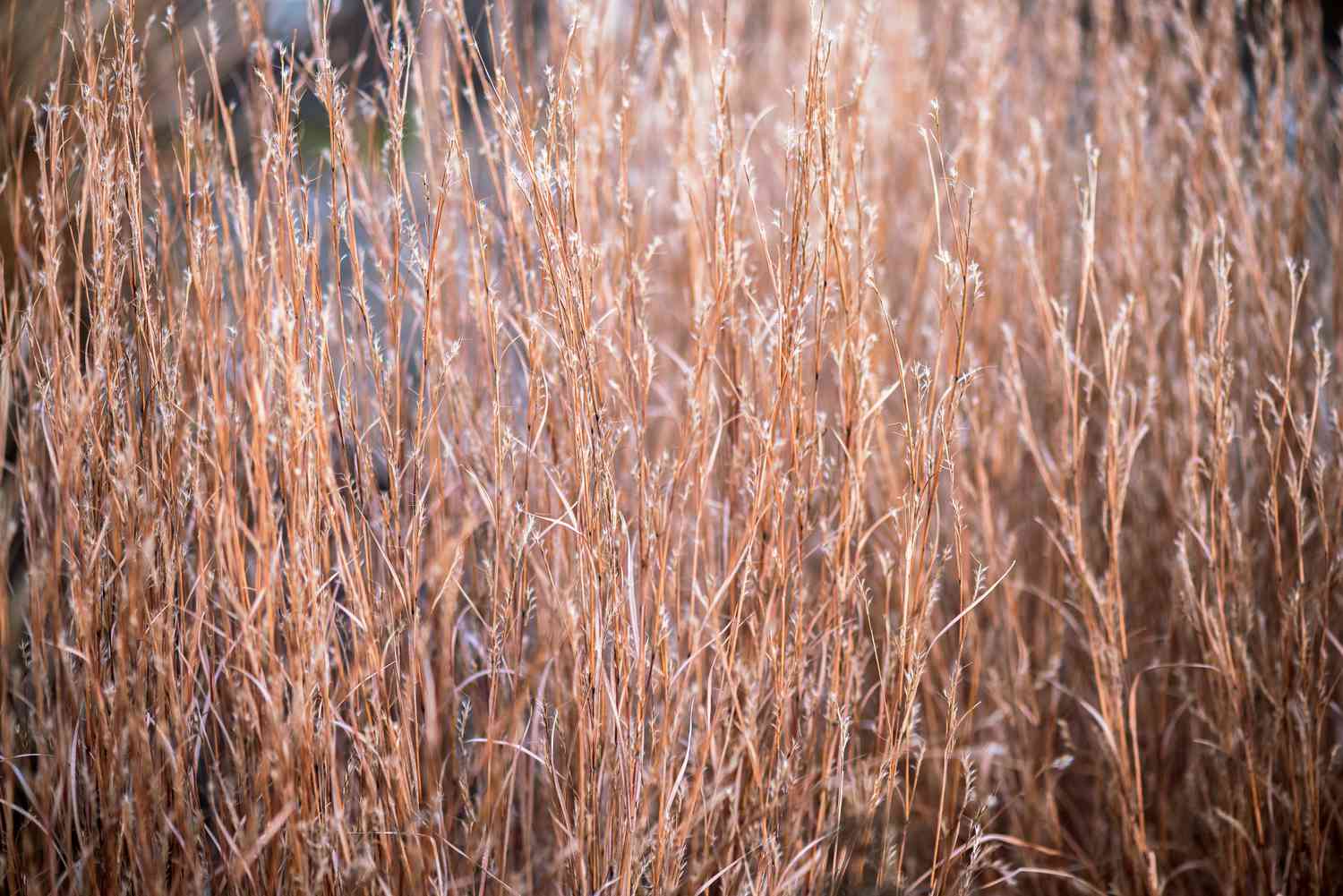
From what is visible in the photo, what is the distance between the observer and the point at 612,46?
4.02 ft

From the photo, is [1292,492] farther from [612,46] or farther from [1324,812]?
[612,46]

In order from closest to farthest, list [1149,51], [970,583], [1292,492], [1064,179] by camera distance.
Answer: [1292,492], [970,583], [1149,51], [1064,179]

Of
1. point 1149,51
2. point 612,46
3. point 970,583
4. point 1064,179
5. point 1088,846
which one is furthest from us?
point 1064,179

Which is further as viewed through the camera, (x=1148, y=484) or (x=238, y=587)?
(x=1148, y=484)

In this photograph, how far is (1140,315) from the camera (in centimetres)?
142

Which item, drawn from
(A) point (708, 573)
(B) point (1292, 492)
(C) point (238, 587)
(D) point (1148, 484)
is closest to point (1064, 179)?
(D) point (1148, 484)

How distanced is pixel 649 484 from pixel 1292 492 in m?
0.71

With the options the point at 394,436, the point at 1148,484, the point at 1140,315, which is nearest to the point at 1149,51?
the point at 1140,315

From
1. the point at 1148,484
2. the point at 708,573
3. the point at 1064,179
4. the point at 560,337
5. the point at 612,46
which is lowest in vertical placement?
the point at 1148,484

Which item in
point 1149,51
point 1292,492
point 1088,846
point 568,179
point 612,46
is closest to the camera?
point 568,179

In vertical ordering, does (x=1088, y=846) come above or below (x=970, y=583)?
below

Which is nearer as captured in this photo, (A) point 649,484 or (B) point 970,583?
(A) point 649,484

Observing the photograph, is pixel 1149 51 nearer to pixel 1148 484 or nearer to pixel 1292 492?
pixel 1148 484

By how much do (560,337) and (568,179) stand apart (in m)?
0.15
